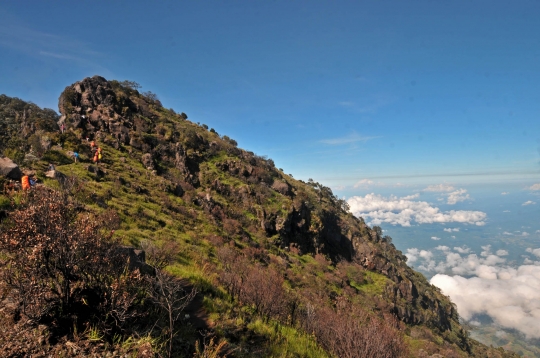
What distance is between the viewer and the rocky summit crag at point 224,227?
29.0ft

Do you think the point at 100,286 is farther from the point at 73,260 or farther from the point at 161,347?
the point at 161,347

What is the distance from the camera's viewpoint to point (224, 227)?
24.4 m

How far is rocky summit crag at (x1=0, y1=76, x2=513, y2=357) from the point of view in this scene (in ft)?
29.0

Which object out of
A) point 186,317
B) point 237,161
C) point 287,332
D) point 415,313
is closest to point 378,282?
point 415,313

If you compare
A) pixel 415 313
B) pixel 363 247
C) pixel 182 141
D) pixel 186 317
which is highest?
pixel 182 141

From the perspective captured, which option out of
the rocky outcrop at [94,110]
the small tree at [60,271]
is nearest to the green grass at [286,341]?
the small tree at [60,271]

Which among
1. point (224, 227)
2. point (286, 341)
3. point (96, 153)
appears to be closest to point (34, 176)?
point (96, 153)

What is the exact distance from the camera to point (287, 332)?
770cm

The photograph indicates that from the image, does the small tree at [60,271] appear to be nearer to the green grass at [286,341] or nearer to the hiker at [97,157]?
the green grass at [286,341]

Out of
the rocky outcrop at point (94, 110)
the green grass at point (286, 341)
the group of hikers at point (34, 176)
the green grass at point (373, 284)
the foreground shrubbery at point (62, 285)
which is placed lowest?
the green grass at point (373, 284)

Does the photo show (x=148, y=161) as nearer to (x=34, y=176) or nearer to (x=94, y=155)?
(x=94, y=155)

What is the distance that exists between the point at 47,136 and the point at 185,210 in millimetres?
14467

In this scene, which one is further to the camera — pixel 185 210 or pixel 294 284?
pixel 185 210

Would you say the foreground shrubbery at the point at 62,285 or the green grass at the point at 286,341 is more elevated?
the foreground shrubbery at the point at 62,285
